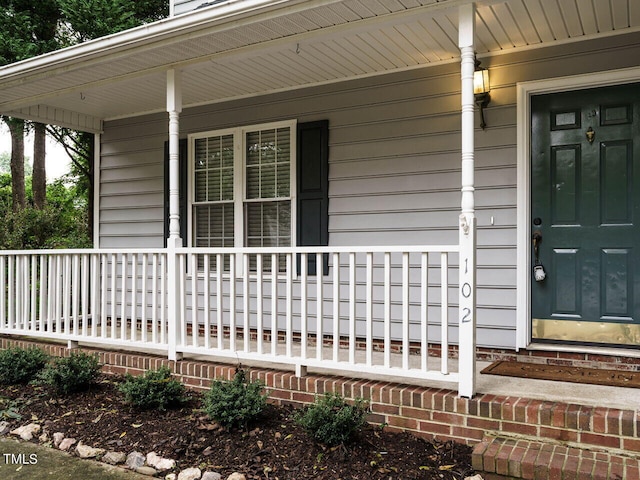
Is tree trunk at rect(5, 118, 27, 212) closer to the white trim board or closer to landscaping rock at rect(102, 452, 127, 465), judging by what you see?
landscaping rock at rect(102, 452, 127, 465)

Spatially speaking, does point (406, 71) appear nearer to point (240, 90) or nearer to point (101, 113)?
point (240, 90)

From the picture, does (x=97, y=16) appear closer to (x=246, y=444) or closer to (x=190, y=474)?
(x=246, y=444)

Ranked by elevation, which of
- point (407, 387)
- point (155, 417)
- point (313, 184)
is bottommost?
point (155, 417)

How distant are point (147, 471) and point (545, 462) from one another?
2083 millimetres

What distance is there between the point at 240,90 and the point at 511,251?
2.91m

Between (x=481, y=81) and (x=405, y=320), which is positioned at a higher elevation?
(x=481, y=81)

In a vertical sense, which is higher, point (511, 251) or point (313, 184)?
point (313, 184)

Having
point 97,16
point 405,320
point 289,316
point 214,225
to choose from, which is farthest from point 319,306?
point 97,16

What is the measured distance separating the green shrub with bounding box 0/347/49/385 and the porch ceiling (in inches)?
91.6

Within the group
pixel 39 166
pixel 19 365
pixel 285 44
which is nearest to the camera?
pixel 285 44

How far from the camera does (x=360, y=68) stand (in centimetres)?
454

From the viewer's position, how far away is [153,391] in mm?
3619

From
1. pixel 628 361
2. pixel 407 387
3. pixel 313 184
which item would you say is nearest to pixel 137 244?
pixel 313 184

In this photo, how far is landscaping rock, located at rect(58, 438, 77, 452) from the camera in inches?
129
